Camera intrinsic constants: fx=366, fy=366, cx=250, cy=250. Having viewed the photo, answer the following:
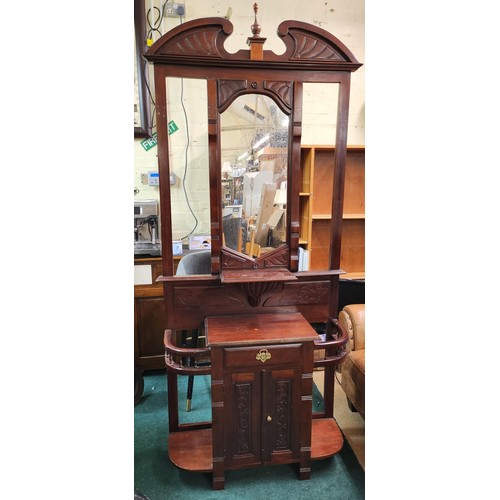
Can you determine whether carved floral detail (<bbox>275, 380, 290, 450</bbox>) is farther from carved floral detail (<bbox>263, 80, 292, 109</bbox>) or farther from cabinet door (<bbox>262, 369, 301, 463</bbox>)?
carved floral detail (<bbox>263, 80, 292, 109</bbox>)

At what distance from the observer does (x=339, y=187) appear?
158 cm

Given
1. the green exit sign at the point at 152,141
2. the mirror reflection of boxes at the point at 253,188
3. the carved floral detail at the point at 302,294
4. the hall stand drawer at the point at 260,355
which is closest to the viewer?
the hall stand drawer at the point at 260,355

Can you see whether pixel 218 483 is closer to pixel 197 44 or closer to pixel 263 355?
pixel 263 355

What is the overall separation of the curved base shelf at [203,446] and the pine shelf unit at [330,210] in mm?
1086

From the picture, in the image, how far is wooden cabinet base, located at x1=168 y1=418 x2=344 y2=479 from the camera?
148 cm

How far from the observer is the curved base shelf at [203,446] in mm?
1479

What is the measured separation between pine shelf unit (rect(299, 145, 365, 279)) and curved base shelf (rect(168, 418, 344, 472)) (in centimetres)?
109

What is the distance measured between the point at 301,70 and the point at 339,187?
49cm

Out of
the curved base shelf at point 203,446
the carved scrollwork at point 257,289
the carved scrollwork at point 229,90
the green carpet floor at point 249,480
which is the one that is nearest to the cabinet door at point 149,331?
the green carpet floor at point 249,480

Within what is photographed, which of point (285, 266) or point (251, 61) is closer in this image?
point (251, 61)

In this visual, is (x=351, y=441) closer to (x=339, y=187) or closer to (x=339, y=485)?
(x=339, y=485)

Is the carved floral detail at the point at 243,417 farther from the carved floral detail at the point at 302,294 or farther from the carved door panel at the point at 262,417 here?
the carved floral detail at the point at 302,294

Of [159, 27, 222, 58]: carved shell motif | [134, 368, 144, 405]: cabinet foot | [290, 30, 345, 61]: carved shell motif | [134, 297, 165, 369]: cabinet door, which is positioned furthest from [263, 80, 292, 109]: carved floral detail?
[134, 368, 144, 405]: cabinet foot

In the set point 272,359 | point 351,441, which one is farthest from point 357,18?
point 351,441
